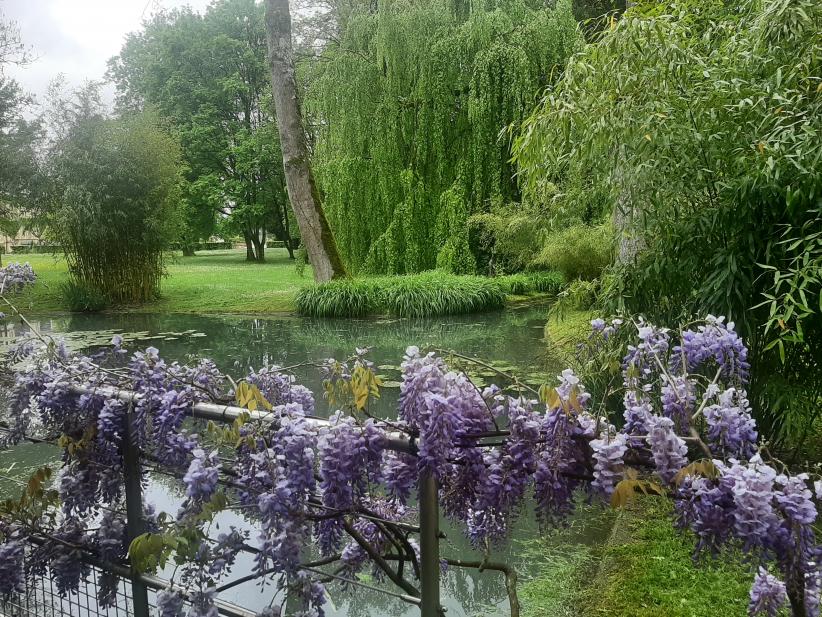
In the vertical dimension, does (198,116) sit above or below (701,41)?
above

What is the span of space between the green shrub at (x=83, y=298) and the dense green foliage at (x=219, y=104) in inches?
431

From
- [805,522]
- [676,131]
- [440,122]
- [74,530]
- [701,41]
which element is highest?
[440,122]

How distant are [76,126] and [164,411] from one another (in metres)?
13.5

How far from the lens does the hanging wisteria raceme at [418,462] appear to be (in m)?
1.01

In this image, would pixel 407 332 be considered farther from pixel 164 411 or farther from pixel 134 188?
pixel 164 411

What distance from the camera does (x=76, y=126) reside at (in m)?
13.1

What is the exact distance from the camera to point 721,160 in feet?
9.88

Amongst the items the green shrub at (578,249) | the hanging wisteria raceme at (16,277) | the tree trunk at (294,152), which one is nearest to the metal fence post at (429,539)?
the hanging wisteria raceme at (16,277)

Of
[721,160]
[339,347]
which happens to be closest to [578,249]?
[339,347]

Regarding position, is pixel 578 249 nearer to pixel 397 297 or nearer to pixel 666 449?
pixel 397 297

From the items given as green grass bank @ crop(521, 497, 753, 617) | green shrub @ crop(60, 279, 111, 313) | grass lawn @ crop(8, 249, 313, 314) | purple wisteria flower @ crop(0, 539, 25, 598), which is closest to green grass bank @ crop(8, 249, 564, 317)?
grass lawn @ crop(8, 249, 313, 314)

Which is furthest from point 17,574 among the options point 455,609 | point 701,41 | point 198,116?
point 198,116

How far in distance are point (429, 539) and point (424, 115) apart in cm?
1255

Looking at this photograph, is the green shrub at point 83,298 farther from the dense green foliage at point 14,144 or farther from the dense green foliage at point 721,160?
the dense green foliage at point 721,160
